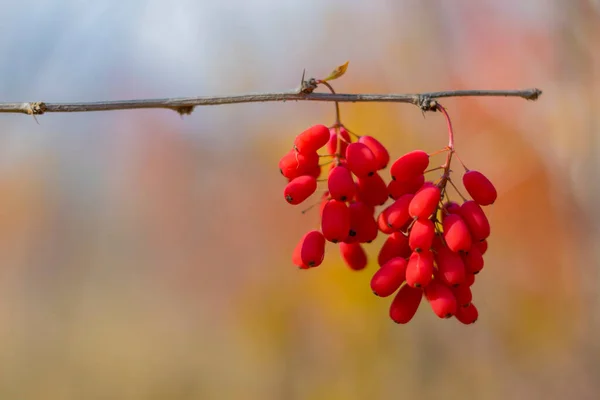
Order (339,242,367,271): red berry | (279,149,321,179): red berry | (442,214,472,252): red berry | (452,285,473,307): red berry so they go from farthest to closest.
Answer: (339,242,367,271): red berry < (279,149,321,179): red berry < (452,285,473,307): red berry < (442,214,472,252): red berry

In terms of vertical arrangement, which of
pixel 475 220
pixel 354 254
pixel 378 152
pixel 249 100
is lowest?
pixel 475 220

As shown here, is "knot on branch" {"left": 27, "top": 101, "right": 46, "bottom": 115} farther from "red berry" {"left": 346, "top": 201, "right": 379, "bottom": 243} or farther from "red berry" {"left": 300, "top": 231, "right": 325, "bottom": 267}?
"red berry" {"left": 346, "top": 201, "right": 379, "bottom": 243}

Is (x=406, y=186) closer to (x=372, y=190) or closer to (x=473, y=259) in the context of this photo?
(x=372, y=190)

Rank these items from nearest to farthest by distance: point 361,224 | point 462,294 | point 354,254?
point 462,294 < point 361,224 < point 354,254

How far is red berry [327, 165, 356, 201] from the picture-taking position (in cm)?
162

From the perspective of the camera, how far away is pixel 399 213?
5.23 feet

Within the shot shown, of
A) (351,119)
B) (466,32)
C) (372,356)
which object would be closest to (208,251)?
(351,119)

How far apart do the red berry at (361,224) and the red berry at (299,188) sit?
17 centimetres

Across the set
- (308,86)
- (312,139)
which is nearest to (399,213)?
(312,139)

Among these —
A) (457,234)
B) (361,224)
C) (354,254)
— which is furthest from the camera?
(354,254)

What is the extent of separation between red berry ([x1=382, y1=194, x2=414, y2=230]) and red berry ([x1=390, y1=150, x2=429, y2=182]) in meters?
0.07

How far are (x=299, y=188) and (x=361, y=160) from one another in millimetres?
222

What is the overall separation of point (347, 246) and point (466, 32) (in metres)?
7.51

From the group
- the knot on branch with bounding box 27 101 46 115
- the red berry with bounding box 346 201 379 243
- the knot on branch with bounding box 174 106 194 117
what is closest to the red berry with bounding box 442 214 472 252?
the red berry with bounding box 346 201 379 243
